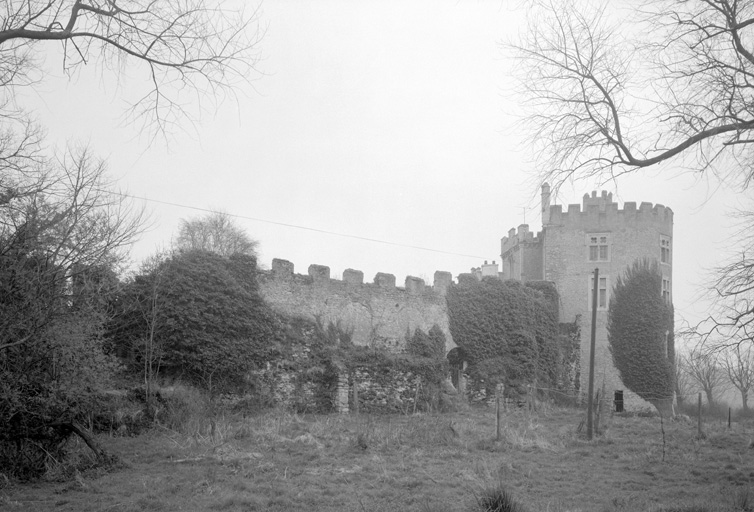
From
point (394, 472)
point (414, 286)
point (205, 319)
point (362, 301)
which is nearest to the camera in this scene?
point (394, 472)

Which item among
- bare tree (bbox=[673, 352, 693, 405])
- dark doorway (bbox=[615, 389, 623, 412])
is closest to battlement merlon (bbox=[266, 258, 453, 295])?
dark doorway (bbox=[615, 389, 623, 412])

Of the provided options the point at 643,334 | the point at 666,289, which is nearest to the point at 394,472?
the point at 643,334

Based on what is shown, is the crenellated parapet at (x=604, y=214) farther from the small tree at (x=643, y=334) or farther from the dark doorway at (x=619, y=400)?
the dark doorway at (x=619, y=400)

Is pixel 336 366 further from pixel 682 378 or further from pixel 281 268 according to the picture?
pixel 682 378

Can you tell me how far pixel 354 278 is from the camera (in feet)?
82.5

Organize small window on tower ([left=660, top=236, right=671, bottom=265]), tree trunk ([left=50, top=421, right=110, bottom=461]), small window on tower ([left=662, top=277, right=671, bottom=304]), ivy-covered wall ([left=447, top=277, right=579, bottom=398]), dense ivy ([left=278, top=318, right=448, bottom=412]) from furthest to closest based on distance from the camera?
small window on tower ([left=660, top=236, right=671, bottom=265]) < small window on tower ([left=662, top=277, right=671, bottom=304]) < ivy-covered wall ([left=447, top=277, right=579, bottom=398]) < dense ivy ([left=278, top=318, right=448, bottom=412]) < tree trunk ([left=50, top=421, right=110, bottom=461])

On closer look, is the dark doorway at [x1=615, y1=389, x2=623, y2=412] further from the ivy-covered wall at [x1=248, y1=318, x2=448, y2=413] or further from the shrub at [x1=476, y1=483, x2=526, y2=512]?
the shrub at [x1=476, y1=483, x2=526, y2=512]

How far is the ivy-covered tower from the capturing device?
30.4 meters

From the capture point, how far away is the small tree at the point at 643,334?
95.2 feet

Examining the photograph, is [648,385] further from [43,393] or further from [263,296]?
[43,393]

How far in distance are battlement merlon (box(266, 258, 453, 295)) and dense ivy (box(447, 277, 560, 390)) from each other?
597 mm

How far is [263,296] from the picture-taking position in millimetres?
22344

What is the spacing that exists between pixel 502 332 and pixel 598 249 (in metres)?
7.00

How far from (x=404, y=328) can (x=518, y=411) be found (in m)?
5.26
